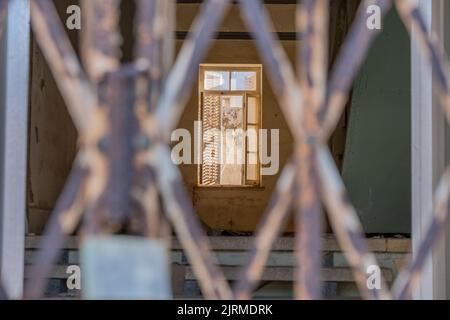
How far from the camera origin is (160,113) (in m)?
1.46

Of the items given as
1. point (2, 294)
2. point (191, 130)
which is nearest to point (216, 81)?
point (191, 130)

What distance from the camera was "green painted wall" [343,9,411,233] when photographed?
6012mm

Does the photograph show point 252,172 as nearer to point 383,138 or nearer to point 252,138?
point 252,138

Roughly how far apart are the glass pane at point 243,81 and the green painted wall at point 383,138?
208 cm

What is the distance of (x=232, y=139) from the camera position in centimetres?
841

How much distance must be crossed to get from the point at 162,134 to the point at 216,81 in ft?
23.0

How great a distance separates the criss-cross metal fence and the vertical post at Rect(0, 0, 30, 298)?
1.47 meters

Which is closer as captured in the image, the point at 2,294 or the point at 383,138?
the point at 2,294

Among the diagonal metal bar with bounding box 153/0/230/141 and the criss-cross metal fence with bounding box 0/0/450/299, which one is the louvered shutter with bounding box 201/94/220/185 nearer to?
the criss-cross metal fence with bounding box 0/0/450/299

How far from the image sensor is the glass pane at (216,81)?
331 inches

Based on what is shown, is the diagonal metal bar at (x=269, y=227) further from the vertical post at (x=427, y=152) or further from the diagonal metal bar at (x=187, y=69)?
the vertical post at (x=427, y=152)

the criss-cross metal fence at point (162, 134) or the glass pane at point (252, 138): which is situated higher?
the glass pane at point (252, 138)

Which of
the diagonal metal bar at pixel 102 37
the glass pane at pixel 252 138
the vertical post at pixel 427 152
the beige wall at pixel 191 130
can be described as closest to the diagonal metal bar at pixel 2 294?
the diagonal metal bar at pixel 102 37
